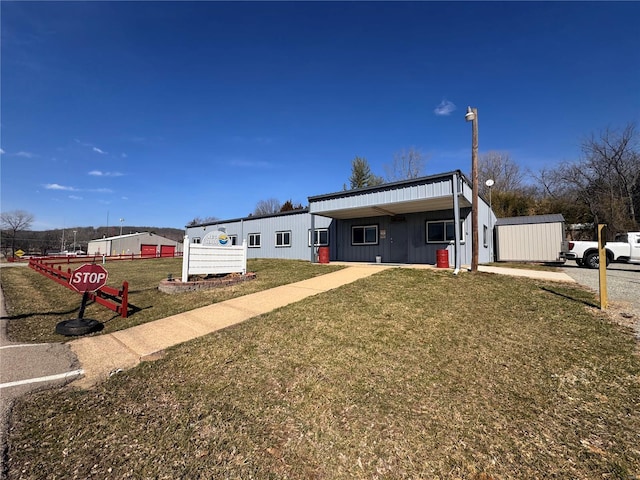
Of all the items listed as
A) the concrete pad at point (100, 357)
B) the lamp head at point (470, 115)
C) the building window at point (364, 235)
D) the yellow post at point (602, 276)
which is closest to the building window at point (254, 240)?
the building window at point (364, 235)

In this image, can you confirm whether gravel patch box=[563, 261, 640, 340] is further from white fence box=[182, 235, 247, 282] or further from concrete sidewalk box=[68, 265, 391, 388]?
white fence box=[182, 235, 247, 282]

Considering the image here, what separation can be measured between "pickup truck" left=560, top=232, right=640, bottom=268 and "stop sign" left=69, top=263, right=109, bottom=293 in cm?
1817

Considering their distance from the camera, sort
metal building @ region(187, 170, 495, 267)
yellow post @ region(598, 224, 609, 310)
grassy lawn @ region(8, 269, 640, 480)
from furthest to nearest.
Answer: metal building @ region(187, 170, 495, 267), yellow post @ region(598, 224, 609, 310), grassy lawn @ region(8, 269, 640, 480)

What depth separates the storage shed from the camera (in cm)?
1625

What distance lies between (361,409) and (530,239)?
18409mm

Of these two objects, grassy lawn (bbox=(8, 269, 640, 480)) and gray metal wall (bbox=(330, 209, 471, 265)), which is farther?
gray metal wall (bbox=(330, 209, 471, 265))

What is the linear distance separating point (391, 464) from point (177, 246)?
60954 mm

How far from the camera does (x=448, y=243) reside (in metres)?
13.3

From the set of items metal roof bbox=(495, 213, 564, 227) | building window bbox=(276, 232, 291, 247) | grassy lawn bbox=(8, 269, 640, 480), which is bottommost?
grassy lawn bbox=(8, 269, 640, 480)

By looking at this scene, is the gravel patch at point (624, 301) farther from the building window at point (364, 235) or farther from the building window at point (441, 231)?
the building window at point (364, 235)

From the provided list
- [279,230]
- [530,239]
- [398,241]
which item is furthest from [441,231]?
[279,230]

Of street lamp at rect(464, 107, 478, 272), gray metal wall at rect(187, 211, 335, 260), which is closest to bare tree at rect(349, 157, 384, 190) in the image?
gray metal wall at rect(187, 211, 335, 260)

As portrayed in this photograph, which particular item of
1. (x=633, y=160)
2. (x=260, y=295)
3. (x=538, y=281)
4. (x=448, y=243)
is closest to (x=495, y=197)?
(x=633, y=160)

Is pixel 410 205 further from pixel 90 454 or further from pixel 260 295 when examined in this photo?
pixel 90 454
